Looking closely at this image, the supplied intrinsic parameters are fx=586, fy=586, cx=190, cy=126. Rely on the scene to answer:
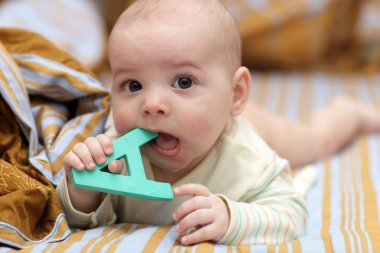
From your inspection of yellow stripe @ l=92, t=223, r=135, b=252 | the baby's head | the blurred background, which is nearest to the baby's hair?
the baby's head

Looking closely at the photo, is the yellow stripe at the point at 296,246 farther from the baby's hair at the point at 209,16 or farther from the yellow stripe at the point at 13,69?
the yellow stripe at the point at 13,69

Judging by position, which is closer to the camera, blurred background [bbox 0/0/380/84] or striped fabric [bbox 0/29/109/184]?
striped fabric [bbox 0/29/109/184]

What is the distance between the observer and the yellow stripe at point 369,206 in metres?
0.91

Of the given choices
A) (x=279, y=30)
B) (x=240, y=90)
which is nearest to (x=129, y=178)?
(x=240, y=90)

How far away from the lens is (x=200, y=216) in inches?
33.2

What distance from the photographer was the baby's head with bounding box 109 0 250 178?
2.94ft

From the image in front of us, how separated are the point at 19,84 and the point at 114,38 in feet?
0.69

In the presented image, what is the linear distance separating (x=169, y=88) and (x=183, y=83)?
27 millimetres

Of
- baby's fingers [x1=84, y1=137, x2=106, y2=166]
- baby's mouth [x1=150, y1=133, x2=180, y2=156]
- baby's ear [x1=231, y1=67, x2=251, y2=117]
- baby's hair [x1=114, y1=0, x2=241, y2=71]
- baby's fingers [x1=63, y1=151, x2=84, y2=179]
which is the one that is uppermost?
baby's hair [x1=114, y1=0, x2=241, y2=71]

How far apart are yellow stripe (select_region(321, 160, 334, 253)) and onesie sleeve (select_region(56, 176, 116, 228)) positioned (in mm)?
357

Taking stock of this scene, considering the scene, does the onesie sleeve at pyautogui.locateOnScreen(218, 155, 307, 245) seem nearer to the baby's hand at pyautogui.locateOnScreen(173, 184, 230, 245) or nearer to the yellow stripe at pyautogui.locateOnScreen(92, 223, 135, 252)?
the baby's hand at pyautogui.locateOnScreen(173, 184, 230, 245)

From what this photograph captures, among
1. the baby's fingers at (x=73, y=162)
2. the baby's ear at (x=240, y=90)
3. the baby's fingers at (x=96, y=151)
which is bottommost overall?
the baby's fingers at (x=73, y=162)

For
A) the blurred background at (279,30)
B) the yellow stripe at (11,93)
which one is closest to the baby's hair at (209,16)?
the yellow stripe at (11,93)

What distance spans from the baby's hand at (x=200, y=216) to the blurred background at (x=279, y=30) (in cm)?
144
